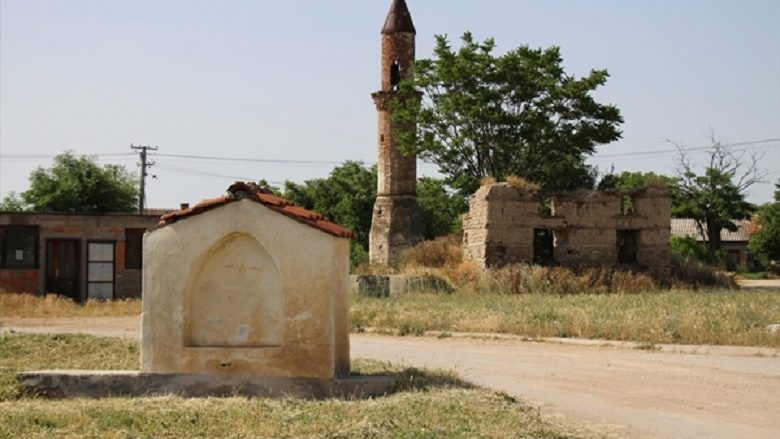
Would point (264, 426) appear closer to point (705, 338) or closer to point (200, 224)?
point (200, 224)

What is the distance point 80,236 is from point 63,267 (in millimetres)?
1111

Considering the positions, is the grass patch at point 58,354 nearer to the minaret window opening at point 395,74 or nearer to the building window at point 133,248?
the building window at point 133,248

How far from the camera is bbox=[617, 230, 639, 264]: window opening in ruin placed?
33656mm

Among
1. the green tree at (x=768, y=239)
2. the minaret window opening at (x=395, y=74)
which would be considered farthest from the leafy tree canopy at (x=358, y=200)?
the green tree at (x=768, y=239)

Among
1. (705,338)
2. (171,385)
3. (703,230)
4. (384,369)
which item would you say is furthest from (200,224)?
(703,230)

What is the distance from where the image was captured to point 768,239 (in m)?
63.1

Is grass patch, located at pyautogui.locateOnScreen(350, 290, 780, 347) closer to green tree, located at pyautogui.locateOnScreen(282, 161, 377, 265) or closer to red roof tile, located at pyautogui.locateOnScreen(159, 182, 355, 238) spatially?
red roof tile, located at pyautogui.locateOnScreen(159, 182, 355, 238)

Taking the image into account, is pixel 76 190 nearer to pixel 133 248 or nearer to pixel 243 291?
pixel 133 248

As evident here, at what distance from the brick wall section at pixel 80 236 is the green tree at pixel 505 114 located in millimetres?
14507

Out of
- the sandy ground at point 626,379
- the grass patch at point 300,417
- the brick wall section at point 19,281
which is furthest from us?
the brick wall section at point 19,281

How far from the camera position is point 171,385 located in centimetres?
1196

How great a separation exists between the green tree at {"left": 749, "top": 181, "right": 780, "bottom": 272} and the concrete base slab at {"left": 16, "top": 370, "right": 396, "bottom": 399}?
55.9 metres

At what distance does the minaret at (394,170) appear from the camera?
42.3 metres

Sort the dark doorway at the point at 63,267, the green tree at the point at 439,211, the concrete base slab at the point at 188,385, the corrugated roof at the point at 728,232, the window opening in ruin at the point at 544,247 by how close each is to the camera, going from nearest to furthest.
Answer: the concrete base slab at the point at 188,385, the dark doorway at the point at 63,267, the window opening in ruin at the point at 544,247, the green tree at the point at 439,211, the corrugated roof at the point at 728,232
